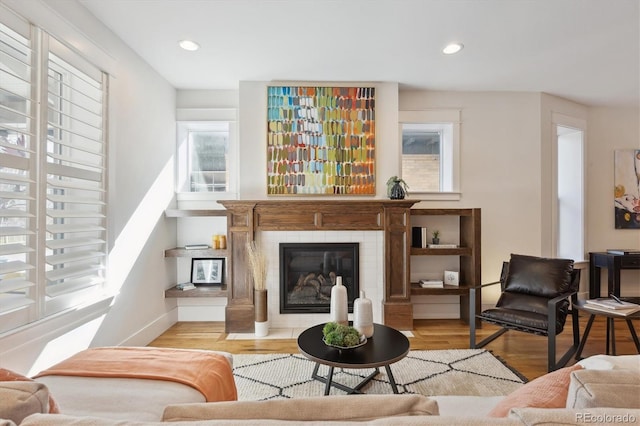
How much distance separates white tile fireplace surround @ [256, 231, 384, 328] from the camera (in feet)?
11.6

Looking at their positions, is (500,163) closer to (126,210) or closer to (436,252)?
(436,252)

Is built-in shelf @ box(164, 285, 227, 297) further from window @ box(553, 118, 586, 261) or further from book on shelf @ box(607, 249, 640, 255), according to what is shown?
book on shelf @ box(607, 249, 640, 255)

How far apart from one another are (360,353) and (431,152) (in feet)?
9.51

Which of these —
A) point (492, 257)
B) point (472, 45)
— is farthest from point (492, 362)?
point (472, 45)

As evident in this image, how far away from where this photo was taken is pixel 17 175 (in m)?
1.79

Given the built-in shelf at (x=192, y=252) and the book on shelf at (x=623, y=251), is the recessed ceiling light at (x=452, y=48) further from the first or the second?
the book on shelf at (x=623, y=251)

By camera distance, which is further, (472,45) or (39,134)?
(472,45)

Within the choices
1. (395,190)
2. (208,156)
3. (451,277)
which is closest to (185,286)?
(208,156)

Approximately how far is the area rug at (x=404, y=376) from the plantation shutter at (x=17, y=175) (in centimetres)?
144

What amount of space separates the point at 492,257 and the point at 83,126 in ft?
14.1

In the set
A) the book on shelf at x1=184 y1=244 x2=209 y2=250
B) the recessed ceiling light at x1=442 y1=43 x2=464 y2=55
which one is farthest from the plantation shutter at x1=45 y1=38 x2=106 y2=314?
the recessed ceiling light at x1=442 y1=43 x2=464 y2=55

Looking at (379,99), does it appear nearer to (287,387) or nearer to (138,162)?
(138,162)

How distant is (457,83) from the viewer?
374 cm

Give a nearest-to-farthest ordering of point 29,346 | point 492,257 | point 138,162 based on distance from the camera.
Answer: point 29,346
point 138,162
point 492,257
